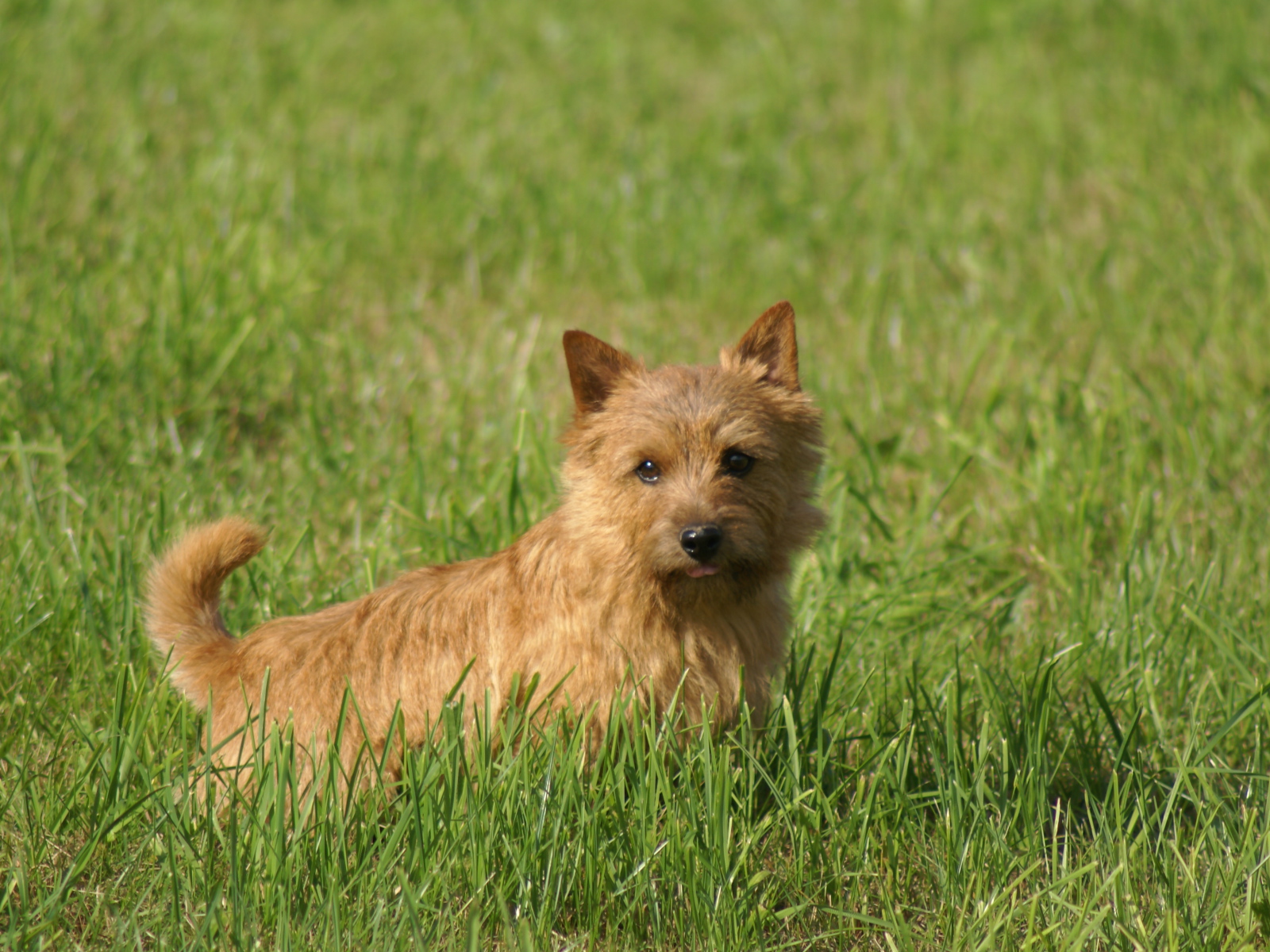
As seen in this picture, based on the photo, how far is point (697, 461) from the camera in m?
3.47

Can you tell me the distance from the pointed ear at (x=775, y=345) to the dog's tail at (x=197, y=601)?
154 cm

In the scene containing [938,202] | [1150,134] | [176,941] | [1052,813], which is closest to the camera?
[176,941]

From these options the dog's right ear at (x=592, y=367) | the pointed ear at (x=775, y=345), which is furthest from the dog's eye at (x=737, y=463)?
the dog's right ear at (x=592, y=367)

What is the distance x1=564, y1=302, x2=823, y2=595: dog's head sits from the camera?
3.37 m

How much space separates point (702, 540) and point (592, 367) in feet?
2.24

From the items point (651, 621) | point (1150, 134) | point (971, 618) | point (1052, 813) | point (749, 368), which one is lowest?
point (1052, 813)

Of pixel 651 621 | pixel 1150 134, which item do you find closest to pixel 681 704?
pixel 651 621

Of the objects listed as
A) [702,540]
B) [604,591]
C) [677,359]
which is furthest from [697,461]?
[677,359]

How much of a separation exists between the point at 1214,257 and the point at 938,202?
5.14ft

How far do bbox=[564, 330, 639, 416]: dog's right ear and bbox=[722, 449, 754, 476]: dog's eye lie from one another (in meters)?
0.43

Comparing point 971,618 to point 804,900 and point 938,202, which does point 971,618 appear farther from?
point 938,202

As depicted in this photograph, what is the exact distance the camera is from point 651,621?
3.47 m

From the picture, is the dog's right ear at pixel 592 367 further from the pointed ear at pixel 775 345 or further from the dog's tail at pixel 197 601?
the dog's tail at pixel 197 601

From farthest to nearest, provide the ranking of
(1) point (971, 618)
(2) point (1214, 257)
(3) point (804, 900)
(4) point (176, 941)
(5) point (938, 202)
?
1. (5) point (938, 202)
2. (2) point (1214, 257)
3. (1) point (971, 618)
4. (3) point (804, 900)
5. (4) point (176, 941)
